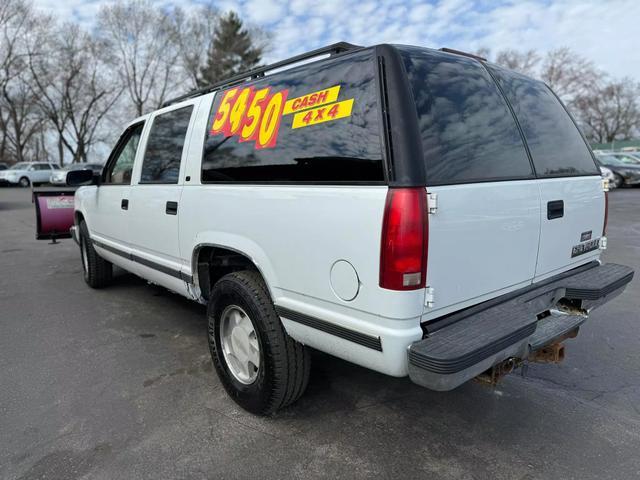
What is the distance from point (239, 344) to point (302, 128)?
137 cm

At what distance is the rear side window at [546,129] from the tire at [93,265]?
4.62 meters

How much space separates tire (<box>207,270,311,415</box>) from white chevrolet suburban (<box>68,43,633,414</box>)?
0.04ft

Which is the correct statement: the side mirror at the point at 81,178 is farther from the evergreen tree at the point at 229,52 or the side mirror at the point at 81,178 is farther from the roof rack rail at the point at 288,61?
the evergreen tree at the point at 229,52

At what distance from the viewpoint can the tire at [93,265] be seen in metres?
5.43

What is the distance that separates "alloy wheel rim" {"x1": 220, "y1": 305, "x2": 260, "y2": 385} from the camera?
110 inches

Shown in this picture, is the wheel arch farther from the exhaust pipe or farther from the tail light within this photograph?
the exhaust pipe

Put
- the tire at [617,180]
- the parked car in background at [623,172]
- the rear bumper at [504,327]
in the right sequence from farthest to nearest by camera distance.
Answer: the tire at [617,180]
the parked car in background at [623,172]
the rear bumper at [504,327]

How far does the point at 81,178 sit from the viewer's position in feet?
15.9

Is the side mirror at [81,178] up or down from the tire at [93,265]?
up

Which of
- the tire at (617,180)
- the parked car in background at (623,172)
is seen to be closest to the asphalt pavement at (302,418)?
the tire at (617,180)

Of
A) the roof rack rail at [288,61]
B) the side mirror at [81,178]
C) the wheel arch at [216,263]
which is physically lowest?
the wheel arch at [216,263]

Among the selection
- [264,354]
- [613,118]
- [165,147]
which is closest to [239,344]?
[264,354]

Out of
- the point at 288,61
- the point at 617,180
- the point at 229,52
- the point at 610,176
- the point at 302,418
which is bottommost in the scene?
the point at 302,418

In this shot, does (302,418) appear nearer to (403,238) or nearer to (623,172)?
(403,238)
